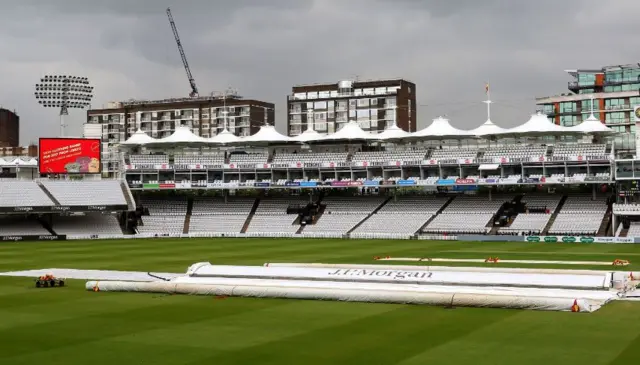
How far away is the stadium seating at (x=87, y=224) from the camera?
219 ft

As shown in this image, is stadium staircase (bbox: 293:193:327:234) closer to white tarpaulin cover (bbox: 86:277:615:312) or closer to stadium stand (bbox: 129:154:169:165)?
stadium stand (bbox: 129:154:169:165)

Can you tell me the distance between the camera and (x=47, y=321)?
2058 cm

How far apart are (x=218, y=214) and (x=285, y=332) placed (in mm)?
54971

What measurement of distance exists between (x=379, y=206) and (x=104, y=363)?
56.0m

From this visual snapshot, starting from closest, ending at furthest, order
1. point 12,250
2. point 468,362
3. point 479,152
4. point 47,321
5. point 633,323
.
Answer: point 468,362, point 633,323, point 47,321, point 12,250, point 479,152

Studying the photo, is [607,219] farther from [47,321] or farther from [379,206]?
[47,321]

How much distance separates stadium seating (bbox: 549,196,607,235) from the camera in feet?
190

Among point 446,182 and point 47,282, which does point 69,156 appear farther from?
point 47,282

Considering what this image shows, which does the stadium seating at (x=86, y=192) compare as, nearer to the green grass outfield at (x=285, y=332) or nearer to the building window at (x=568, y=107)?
the green grass outfield at (x=285, y=332)

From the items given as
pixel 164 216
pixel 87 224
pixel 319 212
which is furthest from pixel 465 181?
pixel 87 224

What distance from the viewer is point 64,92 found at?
82250 mm

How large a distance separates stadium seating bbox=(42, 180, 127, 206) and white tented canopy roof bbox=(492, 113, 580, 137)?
114 ft

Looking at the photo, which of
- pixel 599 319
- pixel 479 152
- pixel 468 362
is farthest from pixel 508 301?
pixel 479 152

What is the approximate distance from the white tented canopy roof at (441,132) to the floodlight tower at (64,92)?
36792mm
